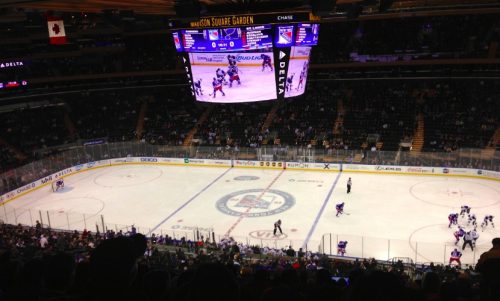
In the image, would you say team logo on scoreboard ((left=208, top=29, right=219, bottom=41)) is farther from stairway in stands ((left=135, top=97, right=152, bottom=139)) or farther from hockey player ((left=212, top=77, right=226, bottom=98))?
stairway in stands ((left=135, top=97, right=152, bottom=139))

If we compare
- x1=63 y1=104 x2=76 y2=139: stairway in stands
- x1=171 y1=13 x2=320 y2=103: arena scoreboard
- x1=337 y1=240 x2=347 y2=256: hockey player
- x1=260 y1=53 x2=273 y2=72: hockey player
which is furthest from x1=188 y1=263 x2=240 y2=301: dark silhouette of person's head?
x1=63 y1=104 x2=76 y2=139: stairway in stands

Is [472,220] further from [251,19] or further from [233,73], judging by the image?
[251,19]

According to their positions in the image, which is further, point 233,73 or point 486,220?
point 486,220

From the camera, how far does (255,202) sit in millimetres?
22656

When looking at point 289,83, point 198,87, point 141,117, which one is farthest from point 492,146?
point 141,117

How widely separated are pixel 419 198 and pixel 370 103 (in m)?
12.3

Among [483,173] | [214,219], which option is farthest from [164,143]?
[483,173]

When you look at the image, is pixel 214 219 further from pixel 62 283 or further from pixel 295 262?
pixel 62 283

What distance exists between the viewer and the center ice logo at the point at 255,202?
21.3 metres

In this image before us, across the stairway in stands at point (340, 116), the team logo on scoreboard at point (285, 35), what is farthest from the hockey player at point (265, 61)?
the stairway in stands at point (340, 116)

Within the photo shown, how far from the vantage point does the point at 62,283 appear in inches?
128

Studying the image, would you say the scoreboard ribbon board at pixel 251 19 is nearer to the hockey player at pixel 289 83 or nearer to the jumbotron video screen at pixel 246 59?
the jumbotron video screen at pixel 246 59

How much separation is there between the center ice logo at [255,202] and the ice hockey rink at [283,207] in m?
0.05

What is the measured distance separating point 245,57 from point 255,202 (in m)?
9.01
